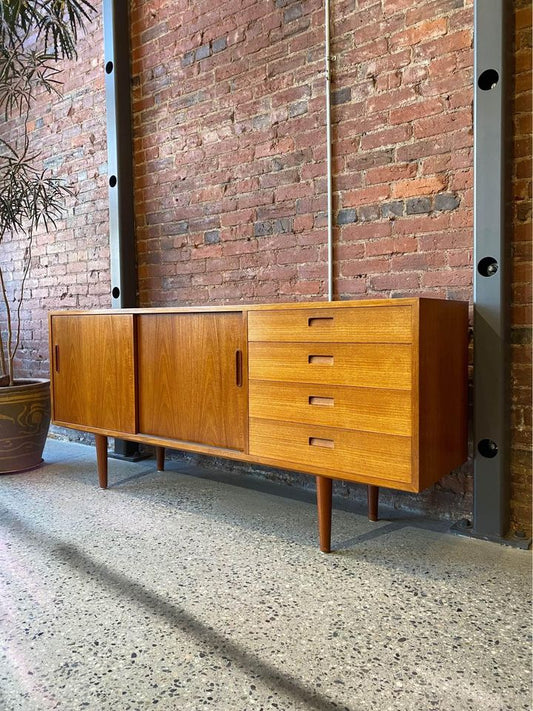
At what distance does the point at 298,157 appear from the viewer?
7.64 feet

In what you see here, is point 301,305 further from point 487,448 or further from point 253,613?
point 253,613

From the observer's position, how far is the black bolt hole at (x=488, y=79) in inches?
68.3

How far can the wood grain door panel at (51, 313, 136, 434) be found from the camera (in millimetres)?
2334

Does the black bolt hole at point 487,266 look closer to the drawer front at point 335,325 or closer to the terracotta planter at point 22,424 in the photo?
the drawer front at point 335,325

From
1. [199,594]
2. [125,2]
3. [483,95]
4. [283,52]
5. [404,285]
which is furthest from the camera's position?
[125,2]

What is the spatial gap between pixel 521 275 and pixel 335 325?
2.14 ft

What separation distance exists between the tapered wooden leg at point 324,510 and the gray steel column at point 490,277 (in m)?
0.51

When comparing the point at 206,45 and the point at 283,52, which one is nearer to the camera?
the point at 283,52

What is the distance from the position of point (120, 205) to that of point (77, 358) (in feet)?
3.05

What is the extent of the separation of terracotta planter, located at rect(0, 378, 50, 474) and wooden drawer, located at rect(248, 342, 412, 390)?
153 cm

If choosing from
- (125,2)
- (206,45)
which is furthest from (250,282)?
(125,2)

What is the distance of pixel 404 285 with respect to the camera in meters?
2.07

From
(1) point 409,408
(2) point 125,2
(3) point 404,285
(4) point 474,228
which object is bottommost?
(1) point 409,408

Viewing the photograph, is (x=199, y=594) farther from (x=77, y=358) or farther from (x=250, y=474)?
(x=77, y=358)
